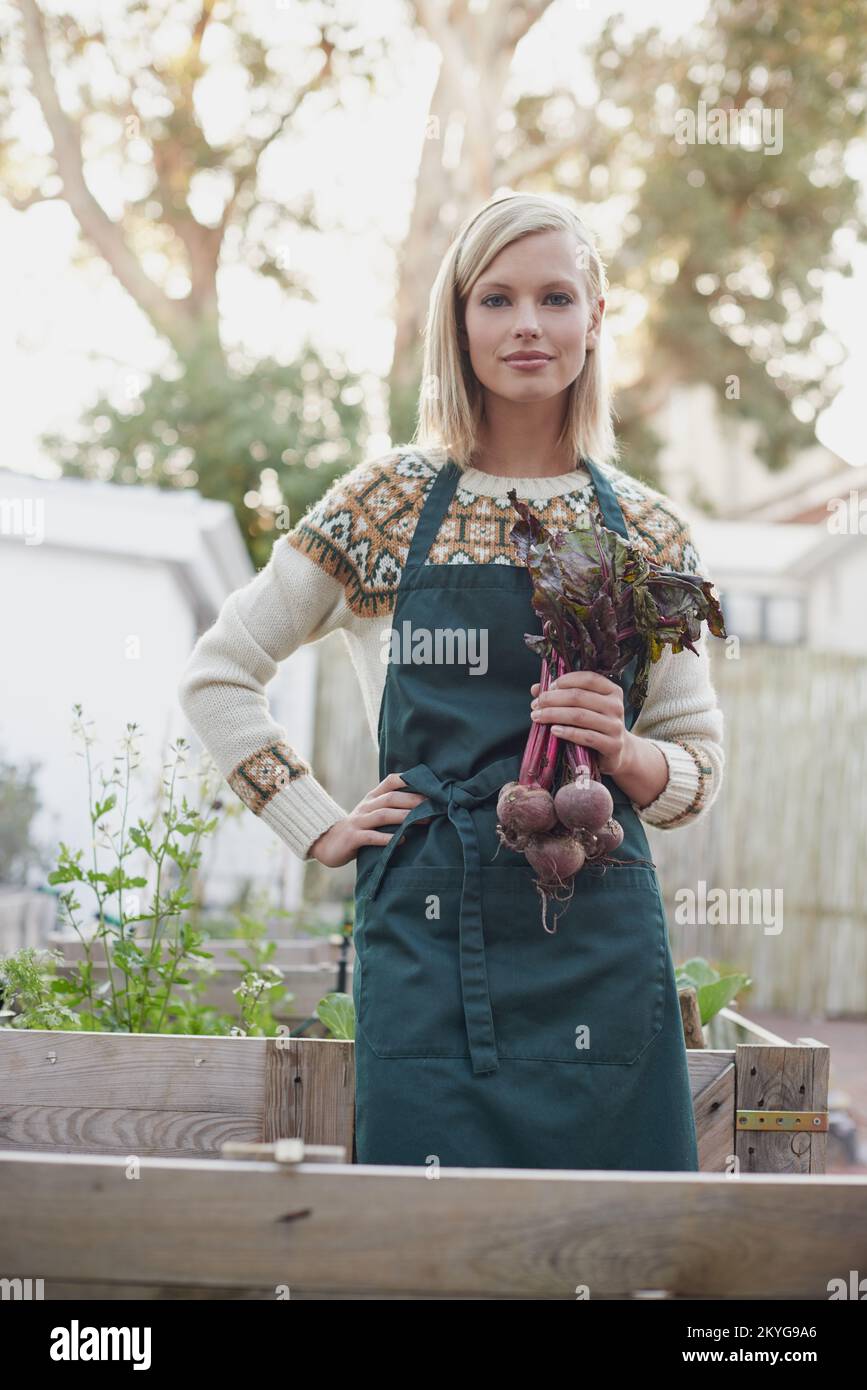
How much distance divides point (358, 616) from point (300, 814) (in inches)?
13.3

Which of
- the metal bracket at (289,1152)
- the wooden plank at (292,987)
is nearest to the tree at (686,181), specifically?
the wooden plank at (292,987)

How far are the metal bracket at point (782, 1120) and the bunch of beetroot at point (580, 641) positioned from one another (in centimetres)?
A: 67

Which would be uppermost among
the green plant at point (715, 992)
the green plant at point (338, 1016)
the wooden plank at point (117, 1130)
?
the green plant at point (715, 992)

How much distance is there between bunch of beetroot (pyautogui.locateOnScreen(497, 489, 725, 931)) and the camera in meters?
1.85

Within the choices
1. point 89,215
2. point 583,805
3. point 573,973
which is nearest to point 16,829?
point 573,973

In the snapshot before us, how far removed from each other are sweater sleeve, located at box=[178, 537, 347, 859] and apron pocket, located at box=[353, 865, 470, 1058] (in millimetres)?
245

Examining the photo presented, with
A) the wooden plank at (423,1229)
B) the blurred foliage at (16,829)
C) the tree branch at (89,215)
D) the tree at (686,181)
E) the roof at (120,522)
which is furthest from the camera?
the tree branch at (89,215)

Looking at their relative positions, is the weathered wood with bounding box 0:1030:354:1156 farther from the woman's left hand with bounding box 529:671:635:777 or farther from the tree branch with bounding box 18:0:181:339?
the tree branch with bounding box 18:0:181:339

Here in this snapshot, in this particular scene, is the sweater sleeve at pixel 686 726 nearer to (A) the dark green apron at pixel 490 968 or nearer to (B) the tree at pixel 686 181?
(A) the dark green apron at pixel 490 968

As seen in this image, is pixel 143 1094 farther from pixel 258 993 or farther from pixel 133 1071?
pixel 258 993

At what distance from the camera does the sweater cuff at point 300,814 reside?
2.20 m

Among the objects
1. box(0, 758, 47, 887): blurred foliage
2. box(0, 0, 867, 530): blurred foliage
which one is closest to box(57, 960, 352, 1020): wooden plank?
box(0, 758, 47, 887): blurred foliage

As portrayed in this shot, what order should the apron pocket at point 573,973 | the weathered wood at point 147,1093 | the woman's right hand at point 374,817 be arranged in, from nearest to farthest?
the apron pocket at point 573,973 → the woman's right hand at point 374,817 → the weathered wood at point 147,1093

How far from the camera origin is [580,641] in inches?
75.6
